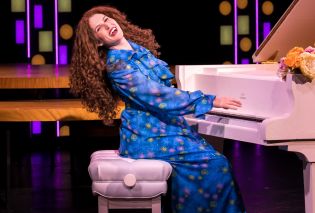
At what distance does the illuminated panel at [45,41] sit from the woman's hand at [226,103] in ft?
13.2

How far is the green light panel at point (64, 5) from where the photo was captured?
24.4 feet

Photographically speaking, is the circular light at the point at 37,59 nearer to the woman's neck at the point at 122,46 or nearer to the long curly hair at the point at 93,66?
the long curly hair at the point at 93,66

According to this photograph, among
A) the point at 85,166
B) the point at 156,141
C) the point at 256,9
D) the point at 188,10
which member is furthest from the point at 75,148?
the point at 156,141

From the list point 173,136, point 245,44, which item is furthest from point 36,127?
point 173,136

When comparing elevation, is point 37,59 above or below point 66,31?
below

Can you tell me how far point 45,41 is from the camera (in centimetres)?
746

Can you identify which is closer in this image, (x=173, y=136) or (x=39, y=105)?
(x=173, y=136)

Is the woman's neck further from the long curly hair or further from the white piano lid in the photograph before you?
the white piano lid

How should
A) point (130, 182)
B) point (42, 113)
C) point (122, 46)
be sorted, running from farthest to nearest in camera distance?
point (42, 113), point (122, 46), point (130, 182)

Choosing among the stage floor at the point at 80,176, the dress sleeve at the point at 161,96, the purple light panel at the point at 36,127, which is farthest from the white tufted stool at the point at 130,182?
the purple light panel at the point at 36,127

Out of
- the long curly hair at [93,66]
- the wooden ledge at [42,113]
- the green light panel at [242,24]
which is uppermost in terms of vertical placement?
the green light panel at [242,24]

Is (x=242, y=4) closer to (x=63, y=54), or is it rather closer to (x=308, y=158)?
(x=63, y=54)

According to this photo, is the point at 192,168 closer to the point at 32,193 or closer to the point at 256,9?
the point at 32,193

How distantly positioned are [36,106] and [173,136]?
1579 millimetres
